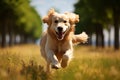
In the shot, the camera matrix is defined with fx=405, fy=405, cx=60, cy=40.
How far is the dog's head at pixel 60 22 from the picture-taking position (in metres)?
8.89

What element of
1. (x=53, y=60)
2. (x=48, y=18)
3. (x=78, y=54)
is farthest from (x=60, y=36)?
(x=78, y=54)

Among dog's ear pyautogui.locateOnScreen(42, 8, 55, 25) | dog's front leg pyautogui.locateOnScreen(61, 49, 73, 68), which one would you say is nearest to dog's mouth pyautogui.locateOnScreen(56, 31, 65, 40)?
dog's front leg pyautogui.locateOnScreen(61, 49, 73, 68)

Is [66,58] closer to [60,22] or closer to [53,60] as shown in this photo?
[53,60]

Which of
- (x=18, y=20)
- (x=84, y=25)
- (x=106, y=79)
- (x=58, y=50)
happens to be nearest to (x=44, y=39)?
(x=58, y=50)

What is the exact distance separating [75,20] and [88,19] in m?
46.6

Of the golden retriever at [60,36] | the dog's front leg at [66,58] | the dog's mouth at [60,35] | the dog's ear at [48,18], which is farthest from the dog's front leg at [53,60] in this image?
the dog's ear at [48,18]

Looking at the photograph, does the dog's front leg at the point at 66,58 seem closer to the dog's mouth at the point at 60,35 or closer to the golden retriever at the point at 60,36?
the golden retriever at the point at 60,36

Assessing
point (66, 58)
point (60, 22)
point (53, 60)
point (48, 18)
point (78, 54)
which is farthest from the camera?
point (78, 54)

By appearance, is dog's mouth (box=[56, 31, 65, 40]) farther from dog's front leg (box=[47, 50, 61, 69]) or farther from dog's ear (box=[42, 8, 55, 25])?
dog's ear (box=[42, 8, 55, 25])

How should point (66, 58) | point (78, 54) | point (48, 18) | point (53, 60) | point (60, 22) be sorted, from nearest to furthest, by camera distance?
point (53, 60) < point (66, 58) < point (60, 22) < point (48, 18) < point (78, 54)

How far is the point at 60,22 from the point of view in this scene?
9070mm

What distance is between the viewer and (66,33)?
30.7 feet

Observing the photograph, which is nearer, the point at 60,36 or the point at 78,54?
the point at 60,36

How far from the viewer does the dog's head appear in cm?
889
